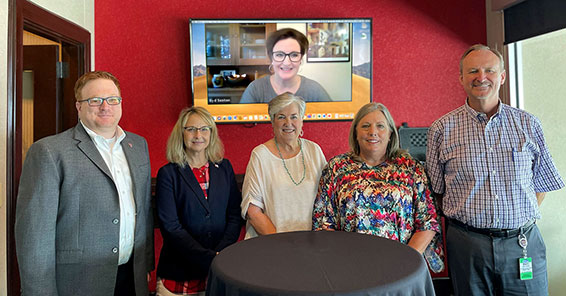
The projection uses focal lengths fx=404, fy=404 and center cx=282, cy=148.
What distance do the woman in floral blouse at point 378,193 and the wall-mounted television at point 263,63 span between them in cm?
156

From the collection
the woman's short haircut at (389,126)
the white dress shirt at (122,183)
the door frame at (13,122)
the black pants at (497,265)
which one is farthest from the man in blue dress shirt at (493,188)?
the door frame at (13,122)

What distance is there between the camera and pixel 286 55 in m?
3.61

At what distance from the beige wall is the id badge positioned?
1666mm

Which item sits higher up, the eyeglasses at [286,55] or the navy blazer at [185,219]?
the eyeglasses at [286,55]

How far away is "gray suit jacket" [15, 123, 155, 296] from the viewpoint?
169 cm

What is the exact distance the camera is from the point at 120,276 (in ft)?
6.40

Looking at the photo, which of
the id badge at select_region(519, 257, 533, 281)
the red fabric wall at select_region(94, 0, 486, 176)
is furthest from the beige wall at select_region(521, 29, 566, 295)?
the id badge at select_region(519, 257, 533, 281)

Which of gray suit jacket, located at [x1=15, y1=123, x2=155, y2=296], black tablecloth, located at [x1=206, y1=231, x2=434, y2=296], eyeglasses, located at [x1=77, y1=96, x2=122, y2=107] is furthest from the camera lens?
eyeglasses, located at [x1=77, y1=96, x2=122, y2=107]

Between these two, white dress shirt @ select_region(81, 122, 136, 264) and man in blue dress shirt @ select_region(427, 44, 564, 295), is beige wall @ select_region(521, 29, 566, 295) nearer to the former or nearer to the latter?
man in blue dress shirt @ select_region(427, 44, 564, 295)

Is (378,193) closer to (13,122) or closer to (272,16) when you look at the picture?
(13,122)

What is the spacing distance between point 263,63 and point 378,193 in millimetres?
2006

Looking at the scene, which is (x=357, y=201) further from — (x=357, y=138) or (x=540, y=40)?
(x=540, y=40)

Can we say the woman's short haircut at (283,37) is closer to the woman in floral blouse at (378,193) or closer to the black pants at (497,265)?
the woman in floral blouse at (378,193)

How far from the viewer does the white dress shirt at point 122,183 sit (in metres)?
1.91
